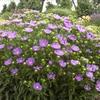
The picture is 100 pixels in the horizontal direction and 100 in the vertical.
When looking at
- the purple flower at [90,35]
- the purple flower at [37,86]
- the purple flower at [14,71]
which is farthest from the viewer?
the purple flower at [90,35]

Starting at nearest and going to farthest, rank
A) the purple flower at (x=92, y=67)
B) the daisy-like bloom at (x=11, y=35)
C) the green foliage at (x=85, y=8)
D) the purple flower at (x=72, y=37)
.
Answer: the purple flower at (x=92, y=67), the daisy-like bloom at (x=11, y=35), the purple flower at (x=72, y=37), the green foliage at (x=85, y=8)

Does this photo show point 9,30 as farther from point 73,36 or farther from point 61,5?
point 61,5

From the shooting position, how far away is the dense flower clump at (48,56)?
4.31 meters

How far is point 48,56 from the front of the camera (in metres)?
4.38

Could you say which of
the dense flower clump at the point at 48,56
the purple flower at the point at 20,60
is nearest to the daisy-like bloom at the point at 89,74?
the dense flower clump at the point at 48,56

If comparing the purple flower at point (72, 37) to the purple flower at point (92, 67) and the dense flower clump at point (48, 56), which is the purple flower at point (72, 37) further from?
the purple flower at point (92, 67)

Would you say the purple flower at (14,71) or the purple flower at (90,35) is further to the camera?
the purple flower at (90,35)

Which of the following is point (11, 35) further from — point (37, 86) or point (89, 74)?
point (89, 74)

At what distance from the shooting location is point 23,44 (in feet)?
14.8

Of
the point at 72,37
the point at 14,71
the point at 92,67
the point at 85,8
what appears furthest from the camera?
the point at 85,8

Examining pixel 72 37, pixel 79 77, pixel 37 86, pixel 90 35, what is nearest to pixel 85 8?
pixel 90 35

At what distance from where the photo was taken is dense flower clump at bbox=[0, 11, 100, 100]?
14.1 feet

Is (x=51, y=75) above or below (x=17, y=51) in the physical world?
below

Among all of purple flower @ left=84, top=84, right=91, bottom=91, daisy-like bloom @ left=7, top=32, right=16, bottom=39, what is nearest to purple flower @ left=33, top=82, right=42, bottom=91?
purple flower @ left=84, top=84, right=91, bottom=91
